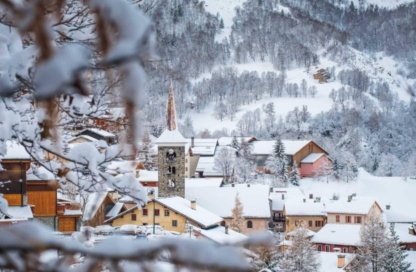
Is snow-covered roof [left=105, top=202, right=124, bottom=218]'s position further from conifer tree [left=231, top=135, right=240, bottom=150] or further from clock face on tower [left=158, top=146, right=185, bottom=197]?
conifer tree [left=231, top=135, right=240, bottom=150]

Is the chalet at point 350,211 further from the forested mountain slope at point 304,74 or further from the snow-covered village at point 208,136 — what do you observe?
the forested mountain slope at point 304,74

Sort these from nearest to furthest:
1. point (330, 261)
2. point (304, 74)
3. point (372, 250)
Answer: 1. point (372, 250)
2. point (330, 261)
3. point (304, 74)

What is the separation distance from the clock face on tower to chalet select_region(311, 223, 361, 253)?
5.83 meters

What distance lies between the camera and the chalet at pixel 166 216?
20438 millimetres

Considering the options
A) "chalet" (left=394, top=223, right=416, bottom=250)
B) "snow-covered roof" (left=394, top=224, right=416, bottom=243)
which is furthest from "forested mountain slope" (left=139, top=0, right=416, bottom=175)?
"snow-covered roof" (left=394, top=224, right=416, bottom=243)

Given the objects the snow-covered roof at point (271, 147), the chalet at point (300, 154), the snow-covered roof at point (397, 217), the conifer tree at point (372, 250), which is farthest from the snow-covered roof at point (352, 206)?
the snow-covered roof at point (271, 147)

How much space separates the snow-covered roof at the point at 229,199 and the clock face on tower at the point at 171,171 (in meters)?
1.91

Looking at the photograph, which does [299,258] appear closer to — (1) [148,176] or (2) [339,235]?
(2) [339,235]

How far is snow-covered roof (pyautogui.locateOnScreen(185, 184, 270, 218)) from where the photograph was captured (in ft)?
91.2

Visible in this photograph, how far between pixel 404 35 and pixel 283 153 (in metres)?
43.9

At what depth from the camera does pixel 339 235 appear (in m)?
24.0

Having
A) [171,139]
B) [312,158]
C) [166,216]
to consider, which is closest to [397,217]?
[171,139]

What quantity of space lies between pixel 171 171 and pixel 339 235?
7.09 m

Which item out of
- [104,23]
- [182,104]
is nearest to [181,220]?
[104,23]
